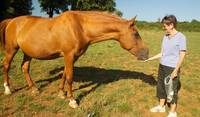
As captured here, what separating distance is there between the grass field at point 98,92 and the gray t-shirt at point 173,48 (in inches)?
51.5

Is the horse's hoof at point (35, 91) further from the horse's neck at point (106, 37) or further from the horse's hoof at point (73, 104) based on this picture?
the horse's neck at point (106, 37)

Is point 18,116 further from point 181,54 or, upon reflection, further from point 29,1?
point 29,1

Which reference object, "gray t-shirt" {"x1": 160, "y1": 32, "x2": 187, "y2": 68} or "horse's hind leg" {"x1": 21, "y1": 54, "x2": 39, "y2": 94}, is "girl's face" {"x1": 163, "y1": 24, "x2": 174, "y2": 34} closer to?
"gray t-shirt" {"x1": 160, "y1": 32, "x2": 187, "y2": 68}

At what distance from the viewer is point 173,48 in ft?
20.0

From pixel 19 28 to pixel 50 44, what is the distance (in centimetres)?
136

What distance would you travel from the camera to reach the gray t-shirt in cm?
595

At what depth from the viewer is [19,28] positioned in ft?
26.6

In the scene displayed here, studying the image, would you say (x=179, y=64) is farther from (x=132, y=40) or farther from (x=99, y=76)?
(x=99, y=76)

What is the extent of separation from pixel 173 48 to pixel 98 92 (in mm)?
2790

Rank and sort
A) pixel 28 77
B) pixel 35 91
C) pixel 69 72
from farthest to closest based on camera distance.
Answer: pixel 28 77 < pixel 35 91 < pixel 69 72

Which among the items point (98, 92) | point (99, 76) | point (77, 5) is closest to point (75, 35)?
point (98, 92)

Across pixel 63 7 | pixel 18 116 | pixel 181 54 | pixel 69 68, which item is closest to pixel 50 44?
pixel 69 68

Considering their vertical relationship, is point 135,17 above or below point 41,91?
above

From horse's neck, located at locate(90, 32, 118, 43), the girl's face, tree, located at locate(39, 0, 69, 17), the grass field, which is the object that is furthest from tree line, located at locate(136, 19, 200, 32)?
the girl's face
